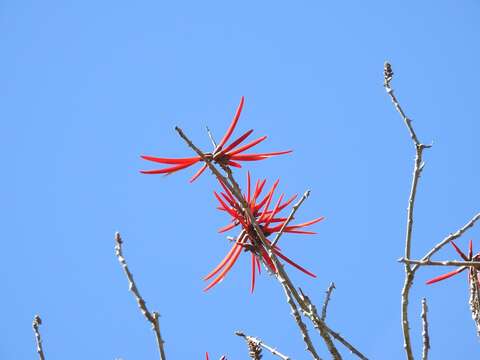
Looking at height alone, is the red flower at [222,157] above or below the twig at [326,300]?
above

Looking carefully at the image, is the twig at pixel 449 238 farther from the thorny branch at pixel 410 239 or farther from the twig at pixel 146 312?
the twig at pixel 146 312

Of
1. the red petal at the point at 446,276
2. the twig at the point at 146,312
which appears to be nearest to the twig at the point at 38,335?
the twig at the point at 146,312

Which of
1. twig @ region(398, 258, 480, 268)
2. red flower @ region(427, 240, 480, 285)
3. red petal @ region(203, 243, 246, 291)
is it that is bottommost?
twig @ region(398, 258, 480, 268)

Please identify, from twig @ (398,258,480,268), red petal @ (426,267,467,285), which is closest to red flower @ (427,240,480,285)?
red petal @ (426,267,467,285)

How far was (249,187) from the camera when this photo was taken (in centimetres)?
287

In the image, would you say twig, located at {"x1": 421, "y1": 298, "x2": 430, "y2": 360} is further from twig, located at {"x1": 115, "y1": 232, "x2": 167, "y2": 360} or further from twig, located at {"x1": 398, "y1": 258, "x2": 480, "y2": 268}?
twig, located at {"x1": 115, "y1": 232, "x2": 167, "y2": 360}

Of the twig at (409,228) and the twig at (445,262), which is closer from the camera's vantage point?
the twig at (445,262)

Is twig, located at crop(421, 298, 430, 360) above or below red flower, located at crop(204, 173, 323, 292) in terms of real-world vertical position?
below

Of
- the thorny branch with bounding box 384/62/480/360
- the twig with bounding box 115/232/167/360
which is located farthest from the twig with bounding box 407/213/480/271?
the twig with bounding box 115/232/167/360

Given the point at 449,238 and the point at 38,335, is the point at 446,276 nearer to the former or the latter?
the point at 449,238

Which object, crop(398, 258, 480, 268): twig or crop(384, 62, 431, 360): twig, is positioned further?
crop(384, 62, 431, 360): twig

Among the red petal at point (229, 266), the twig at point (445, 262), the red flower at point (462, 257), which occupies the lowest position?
the twig at point (445, 262)

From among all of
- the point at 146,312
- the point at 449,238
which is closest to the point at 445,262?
the point at 449,238

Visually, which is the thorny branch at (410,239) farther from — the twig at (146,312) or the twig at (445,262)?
the twig at (146,312)
